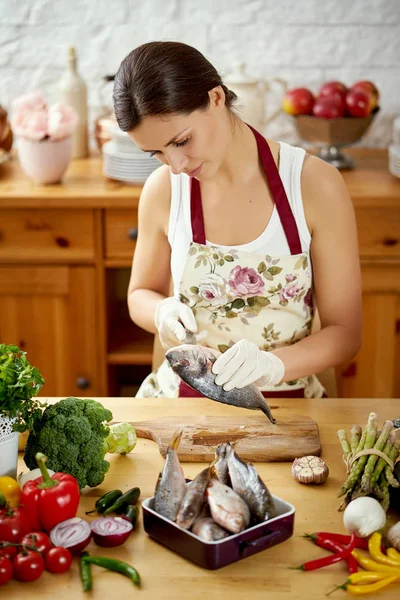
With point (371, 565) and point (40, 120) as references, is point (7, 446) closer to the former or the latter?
point (371, 565)

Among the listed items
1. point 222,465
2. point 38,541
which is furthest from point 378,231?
point 38,541

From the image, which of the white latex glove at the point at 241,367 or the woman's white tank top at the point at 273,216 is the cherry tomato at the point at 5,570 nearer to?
the white latex glove at the point at 241,367

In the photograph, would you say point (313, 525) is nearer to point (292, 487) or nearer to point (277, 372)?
point (292, 487)

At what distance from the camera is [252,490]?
51.4 inches

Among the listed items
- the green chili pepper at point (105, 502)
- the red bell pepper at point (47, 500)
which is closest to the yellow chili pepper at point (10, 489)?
the red bell pepper at point (47, 500)

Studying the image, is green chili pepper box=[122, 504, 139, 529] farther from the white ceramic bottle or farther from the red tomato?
the white ceramic bottle

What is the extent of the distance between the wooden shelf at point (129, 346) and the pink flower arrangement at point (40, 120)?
74 centimetres

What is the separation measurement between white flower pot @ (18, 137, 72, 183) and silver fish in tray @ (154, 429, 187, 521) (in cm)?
174

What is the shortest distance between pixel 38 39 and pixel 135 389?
1415 millimetres

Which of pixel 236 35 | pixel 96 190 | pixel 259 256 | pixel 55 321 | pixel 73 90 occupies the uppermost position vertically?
pixel 236 35

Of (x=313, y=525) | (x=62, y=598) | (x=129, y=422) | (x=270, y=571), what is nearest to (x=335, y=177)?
(x=129, y=422)

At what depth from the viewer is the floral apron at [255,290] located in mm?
2064

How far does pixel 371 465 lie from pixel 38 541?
1.80 ft

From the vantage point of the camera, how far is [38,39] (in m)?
3.28
